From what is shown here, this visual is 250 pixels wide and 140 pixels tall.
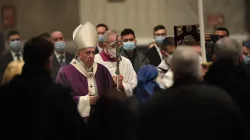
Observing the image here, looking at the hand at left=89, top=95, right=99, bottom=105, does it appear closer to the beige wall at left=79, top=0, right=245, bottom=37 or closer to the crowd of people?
the crowd of people

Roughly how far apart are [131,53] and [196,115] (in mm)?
4644

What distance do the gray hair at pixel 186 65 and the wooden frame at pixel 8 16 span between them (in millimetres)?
7714

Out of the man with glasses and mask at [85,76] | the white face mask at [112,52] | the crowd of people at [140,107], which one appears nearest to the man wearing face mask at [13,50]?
the white face mask at [112,52]

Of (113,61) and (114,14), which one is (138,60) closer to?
(113,61)

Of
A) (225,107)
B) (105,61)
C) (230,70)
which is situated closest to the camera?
(225,107)

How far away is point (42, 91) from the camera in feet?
15.3

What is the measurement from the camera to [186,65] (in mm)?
4523

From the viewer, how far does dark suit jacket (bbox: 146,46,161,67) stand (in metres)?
9.25

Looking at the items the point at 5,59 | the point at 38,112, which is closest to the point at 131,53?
the point at 5,59

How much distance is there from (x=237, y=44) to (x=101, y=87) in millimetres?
2216

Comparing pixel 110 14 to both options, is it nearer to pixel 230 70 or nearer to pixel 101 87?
pixel 101 87

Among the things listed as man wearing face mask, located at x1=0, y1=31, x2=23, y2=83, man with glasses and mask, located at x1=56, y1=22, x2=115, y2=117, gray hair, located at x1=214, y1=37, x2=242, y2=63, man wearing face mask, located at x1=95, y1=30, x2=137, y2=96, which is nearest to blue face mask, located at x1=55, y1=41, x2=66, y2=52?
man wearing face mask, located at x1=0, y1=31, x2=23, y2=83

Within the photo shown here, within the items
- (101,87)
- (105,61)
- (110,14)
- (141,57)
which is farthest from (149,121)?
(110,14)

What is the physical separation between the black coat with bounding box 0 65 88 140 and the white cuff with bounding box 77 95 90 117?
6.37 feet
